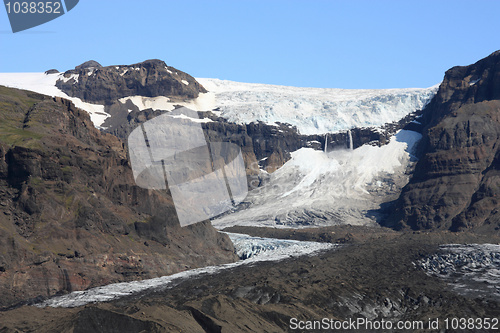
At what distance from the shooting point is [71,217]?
456ft

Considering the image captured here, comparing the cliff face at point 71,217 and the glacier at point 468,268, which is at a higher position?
the cliff face at point 71,217

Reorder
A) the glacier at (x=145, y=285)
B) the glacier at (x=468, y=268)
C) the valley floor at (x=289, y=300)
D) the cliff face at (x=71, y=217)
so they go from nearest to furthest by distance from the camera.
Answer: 1. the valley floor at (x=289, y=300)
2. the glacier at (x=145, y=285)
3. the cliff face at (x=71, y=217)
4. the glacier at (x=468, y=268)

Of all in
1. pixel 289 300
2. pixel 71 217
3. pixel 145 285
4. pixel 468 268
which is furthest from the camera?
pixel 468 268

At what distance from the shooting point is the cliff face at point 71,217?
125 m

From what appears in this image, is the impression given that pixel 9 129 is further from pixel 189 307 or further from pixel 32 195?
pixel 189 307

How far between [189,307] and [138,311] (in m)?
7.16

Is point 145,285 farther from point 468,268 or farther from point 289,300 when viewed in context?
point 468,268

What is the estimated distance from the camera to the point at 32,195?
13600cm

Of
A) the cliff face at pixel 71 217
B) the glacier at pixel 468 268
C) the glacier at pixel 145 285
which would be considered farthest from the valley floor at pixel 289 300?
the cliff face at pixel 71 217

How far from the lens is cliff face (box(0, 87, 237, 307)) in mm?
125000

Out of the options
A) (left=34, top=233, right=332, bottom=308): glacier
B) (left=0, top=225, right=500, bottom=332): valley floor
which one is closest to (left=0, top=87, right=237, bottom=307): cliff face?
(left=34, top=233, right=332, bottom=308): glacier

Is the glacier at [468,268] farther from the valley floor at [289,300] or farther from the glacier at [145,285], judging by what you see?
the glacier at [145,285]

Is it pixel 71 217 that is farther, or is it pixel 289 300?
pixel 71 217

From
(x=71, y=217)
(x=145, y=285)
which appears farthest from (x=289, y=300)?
(x=71, y=217)
